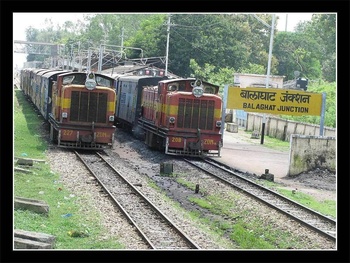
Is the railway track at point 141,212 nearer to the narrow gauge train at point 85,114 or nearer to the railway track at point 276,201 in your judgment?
the narrow gauge train at point 85,114

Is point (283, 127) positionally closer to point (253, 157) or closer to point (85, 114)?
point (253, 157)

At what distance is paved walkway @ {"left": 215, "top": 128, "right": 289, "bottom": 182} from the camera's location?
22.0 meters

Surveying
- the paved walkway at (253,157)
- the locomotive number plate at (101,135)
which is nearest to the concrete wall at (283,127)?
the paved walkway at (253,157)

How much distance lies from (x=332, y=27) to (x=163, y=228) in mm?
37780

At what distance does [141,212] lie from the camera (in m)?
13.4

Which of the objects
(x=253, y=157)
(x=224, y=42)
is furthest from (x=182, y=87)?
(x=224, y=42)

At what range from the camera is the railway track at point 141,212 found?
436 inches

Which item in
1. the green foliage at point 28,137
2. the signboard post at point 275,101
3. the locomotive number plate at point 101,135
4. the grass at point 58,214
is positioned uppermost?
the signboard post at point 275,101

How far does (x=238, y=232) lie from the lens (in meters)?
12.3

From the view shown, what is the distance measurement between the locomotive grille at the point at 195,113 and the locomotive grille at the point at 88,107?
8.50 feet

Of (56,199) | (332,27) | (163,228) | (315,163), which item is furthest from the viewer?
(332,27)
